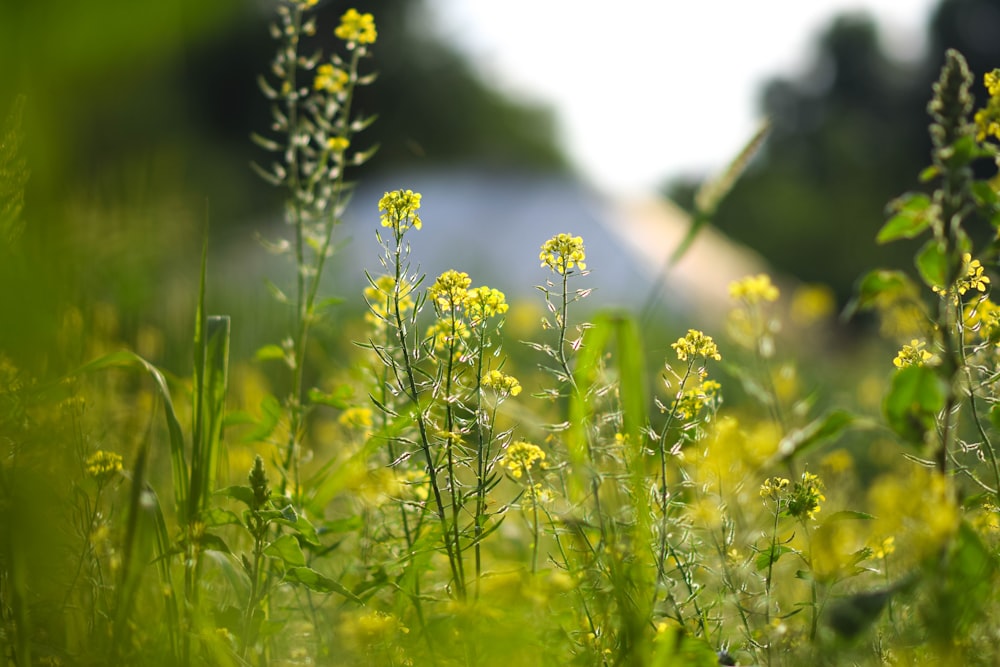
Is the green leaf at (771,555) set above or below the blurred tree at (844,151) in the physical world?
below

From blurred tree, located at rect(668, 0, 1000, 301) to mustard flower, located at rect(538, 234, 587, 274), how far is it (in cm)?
1947

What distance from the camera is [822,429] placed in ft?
3.18

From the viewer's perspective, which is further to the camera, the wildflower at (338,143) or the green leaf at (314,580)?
the wildflower at (338,143)

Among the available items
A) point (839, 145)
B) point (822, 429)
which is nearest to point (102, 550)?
point (822, 429)

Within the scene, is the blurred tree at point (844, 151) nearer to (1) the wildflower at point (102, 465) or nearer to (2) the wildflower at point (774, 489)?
(2) the wildflower at point (774, 489)

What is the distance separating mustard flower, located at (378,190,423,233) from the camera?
1.38 m

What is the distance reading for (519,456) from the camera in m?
1.39

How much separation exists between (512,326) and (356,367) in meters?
5.19

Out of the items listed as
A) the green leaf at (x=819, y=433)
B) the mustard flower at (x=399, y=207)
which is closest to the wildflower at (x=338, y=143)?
the mustard flower at (x=399, y=207)

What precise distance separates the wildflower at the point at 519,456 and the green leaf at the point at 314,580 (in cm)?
31

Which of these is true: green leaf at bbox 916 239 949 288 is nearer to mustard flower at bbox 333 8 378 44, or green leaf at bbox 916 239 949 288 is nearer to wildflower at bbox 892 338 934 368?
wildflower at bbox 892 338 934 368

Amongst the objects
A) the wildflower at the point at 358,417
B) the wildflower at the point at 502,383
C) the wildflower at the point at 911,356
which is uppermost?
the wildflower at the point at 911,356

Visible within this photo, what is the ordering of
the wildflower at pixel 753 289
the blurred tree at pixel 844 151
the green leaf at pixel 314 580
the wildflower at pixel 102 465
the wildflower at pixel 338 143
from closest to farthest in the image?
1. the green leaf at pixel 314 580
2. the wildflower at pixel 102 465
3. the wildflower at pixel 338 143
4. the wildflower at pixel 753 289
5. the blurred tree at pixel 844 151

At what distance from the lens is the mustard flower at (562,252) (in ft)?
4.59
